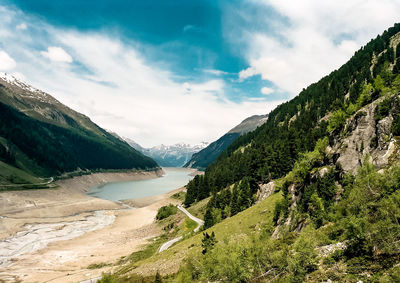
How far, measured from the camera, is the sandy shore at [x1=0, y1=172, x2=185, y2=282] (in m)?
48.0

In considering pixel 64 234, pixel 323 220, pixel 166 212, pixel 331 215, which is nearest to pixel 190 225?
Result: pixel 166 212

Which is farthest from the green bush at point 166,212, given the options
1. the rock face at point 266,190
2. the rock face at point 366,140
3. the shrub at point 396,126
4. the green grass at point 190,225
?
the shrub at point 396,126

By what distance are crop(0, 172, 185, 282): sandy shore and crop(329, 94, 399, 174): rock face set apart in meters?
48.6

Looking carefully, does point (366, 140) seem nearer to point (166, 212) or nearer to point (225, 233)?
point (225, 233)

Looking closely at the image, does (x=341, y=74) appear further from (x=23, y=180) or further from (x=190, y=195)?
(x=23, y=180)

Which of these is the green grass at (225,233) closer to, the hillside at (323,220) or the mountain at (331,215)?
the hillside at (323,220)

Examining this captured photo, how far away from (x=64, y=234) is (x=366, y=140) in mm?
85162

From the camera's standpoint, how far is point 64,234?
2904 inches

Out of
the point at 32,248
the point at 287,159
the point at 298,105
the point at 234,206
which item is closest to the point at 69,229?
the point at 32,248

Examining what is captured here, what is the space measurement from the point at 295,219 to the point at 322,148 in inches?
558

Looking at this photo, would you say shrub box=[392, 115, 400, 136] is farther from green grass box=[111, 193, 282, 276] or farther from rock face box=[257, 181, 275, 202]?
rock face box=[257, 181, 275, 202]

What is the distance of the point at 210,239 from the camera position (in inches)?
1410

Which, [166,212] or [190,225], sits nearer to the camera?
[190,225]

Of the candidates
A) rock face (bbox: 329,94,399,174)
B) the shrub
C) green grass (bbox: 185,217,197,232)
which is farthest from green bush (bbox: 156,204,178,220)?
the shrub
